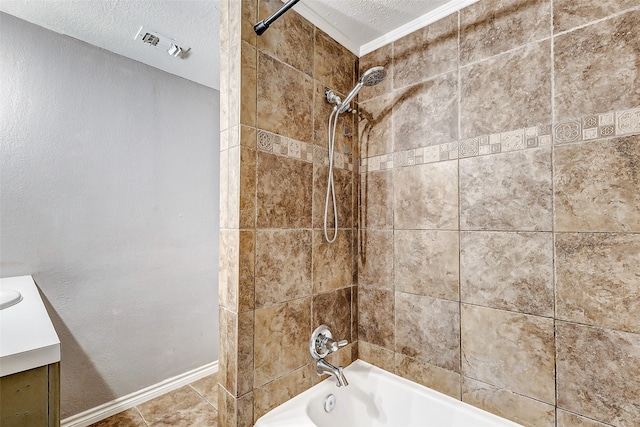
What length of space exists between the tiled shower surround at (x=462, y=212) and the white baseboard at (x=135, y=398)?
126 centimetres

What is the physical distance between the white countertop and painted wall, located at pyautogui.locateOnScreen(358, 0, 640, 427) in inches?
54.9

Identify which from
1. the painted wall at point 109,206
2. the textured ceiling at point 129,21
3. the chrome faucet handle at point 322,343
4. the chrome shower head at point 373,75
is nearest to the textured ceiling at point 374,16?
the chrome shower head at point 373,75

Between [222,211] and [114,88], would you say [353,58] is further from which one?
[114,88]

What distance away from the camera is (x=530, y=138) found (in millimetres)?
1162

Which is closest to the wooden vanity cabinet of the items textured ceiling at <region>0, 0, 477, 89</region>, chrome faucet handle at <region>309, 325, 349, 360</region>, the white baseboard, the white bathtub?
the white bathtub

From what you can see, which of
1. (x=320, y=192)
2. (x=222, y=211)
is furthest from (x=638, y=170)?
(x=222, y=211)

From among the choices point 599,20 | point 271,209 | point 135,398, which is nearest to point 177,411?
point 135,398

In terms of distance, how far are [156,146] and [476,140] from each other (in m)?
2.14

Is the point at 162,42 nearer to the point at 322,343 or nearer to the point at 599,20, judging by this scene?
the point at 322,343

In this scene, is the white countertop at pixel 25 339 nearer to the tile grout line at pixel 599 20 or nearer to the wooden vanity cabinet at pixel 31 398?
the wooden vanity cabinet at pixel 31 398

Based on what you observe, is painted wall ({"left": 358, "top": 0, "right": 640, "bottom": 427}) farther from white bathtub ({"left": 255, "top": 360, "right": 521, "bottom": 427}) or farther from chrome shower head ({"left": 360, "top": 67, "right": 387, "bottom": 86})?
chrome shower head ({"left": 360, "top": 67, "right": 387, "bottom": 86})

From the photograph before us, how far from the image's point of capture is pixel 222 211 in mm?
1241

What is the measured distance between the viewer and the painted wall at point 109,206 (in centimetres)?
164

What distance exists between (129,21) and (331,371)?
2.25m
